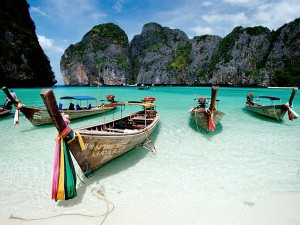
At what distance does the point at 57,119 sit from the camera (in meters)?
4.76

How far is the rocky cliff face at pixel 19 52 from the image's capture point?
57.9 meters

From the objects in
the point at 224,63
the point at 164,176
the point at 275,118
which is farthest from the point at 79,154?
the point at 224,63

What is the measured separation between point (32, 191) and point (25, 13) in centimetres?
8704

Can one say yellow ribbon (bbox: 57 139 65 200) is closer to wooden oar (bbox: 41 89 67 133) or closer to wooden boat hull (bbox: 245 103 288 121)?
wooden oar (bbox: 41 89 67 133)

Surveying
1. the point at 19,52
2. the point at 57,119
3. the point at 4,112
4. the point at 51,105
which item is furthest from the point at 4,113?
the point at 19,52

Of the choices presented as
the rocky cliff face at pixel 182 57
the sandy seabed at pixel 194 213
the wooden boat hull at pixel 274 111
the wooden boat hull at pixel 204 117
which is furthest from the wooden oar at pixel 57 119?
the rocky cliff face at pixel 182 57

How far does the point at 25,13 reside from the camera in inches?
2805

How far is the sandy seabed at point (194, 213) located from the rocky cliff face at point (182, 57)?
98481 millimetres

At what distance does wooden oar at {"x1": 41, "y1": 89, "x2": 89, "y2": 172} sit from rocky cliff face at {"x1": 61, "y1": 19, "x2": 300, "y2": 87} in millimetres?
101044

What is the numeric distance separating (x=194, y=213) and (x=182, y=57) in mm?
147985

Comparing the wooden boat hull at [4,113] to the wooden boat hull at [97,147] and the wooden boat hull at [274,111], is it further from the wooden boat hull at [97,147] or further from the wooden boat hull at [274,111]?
the wooden boat hull at [274,111]

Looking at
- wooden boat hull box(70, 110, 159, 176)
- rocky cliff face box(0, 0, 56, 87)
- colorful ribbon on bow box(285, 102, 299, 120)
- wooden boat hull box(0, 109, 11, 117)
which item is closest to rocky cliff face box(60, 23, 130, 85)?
rocky cliff face box(0, 0, 56, 87)

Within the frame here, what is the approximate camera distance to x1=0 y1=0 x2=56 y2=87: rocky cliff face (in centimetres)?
5791

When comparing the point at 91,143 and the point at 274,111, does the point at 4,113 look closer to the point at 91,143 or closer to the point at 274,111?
the point at 91,143
